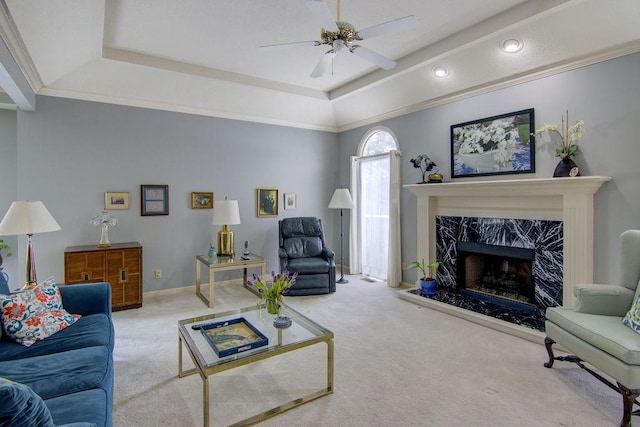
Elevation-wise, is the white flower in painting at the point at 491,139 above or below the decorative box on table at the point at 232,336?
above

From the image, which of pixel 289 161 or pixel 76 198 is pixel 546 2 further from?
pixel 76 198

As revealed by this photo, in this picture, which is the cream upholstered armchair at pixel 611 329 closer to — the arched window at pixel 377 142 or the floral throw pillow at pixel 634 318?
the floral throw pillow at pixel 634 318

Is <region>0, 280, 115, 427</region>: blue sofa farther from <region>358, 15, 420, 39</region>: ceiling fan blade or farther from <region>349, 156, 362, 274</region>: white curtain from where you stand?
<region>349, 156, 362, 274</region>: white curtain

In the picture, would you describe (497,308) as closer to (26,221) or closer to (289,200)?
(289,200)

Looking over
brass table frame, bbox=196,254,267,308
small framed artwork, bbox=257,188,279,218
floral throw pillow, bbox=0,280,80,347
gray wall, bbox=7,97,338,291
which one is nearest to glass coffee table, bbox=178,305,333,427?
floral throw pillow, bbox=0,280,80,347

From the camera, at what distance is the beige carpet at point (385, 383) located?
2.16m

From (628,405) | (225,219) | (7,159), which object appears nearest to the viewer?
(628,405)

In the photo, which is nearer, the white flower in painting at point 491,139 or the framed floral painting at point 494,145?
the framed floral painting at point 494,145

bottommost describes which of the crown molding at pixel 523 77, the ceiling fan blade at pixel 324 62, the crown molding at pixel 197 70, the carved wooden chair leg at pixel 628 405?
the carved wooden chair leg at pixel 628 405

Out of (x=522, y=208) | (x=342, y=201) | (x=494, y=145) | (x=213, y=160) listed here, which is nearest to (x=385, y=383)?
(x=522, y=208)

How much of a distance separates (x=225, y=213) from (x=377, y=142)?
8.95 feet

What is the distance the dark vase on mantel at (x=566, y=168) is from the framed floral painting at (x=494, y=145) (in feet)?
0.98

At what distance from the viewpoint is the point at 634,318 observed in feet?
7.63

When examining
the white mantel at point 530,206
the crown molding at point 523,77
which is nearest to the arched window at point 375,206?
the crown molding at point 523,77
